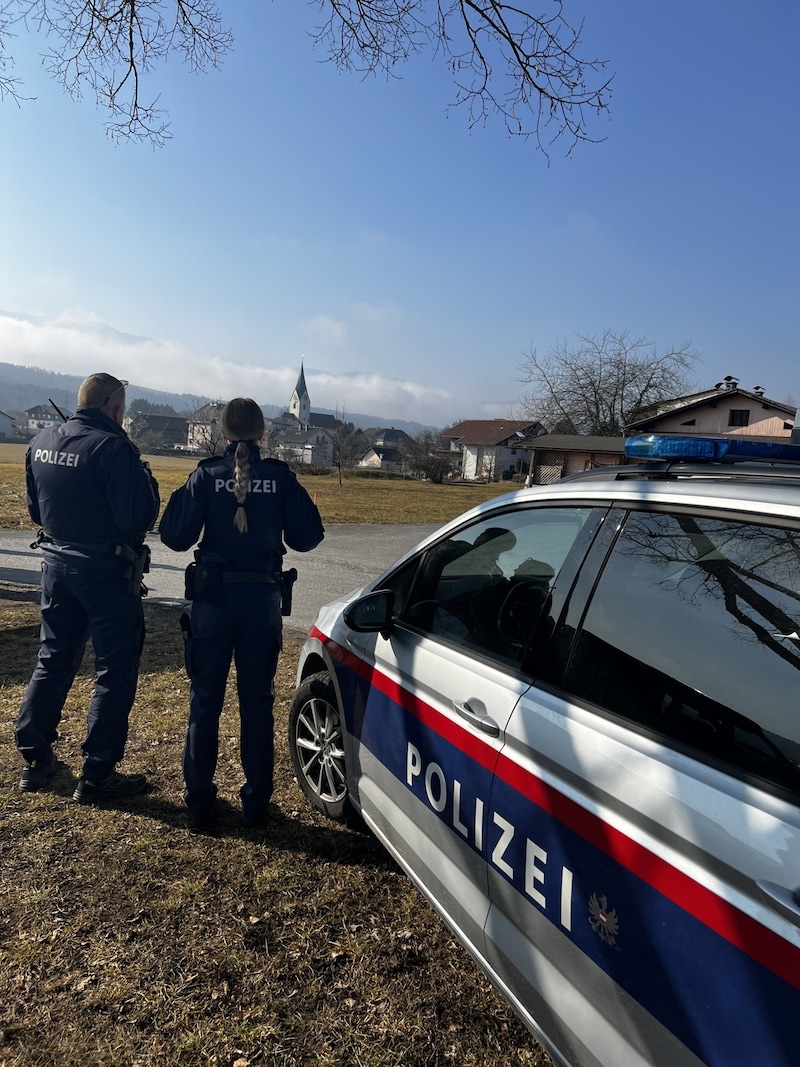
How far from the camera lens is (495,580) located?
2516 mm

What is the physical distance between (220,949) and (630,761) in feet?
6.05

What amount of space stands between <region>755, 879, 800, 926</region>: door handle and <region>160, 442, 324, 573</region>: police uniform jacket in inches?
85.2

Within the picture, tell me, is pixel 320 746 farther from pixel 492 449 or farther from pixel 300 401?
pixel 300 401

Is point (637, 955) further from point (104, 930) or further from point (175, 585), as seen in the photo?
point (175, 585)

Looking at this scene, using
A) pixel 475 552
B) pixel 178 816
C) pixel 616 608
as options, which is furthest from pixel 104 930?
pixel 616 608

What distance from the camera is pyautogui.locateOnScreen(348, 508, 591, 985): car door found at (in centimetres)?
196

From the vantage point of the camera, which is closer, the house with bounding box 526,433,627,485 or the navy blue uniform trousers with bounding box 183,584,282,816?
the navy blue uniform trousers with bounding box 183,584,282,816

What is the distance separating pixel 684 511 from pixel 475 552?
1.06 metres

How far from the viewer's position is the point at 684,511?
64.7 inches

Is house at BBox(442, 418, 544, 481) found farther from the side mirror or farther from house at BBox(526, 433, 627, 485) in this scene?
the side mirror

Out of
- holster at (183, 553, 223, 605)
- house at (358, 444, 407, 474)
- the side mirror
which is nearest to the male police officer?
holster at (183, 553, 223, 605)

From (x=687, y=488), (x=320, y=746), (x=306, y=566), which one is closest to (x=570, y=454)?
(x=306, y=566)

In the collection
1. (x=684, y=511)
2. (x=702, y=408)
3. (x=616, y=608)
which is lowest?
(x=616, y=608)

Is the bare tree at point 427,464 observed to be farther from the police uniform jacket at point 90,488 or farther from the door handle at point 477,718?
the door handle at point 477,718
